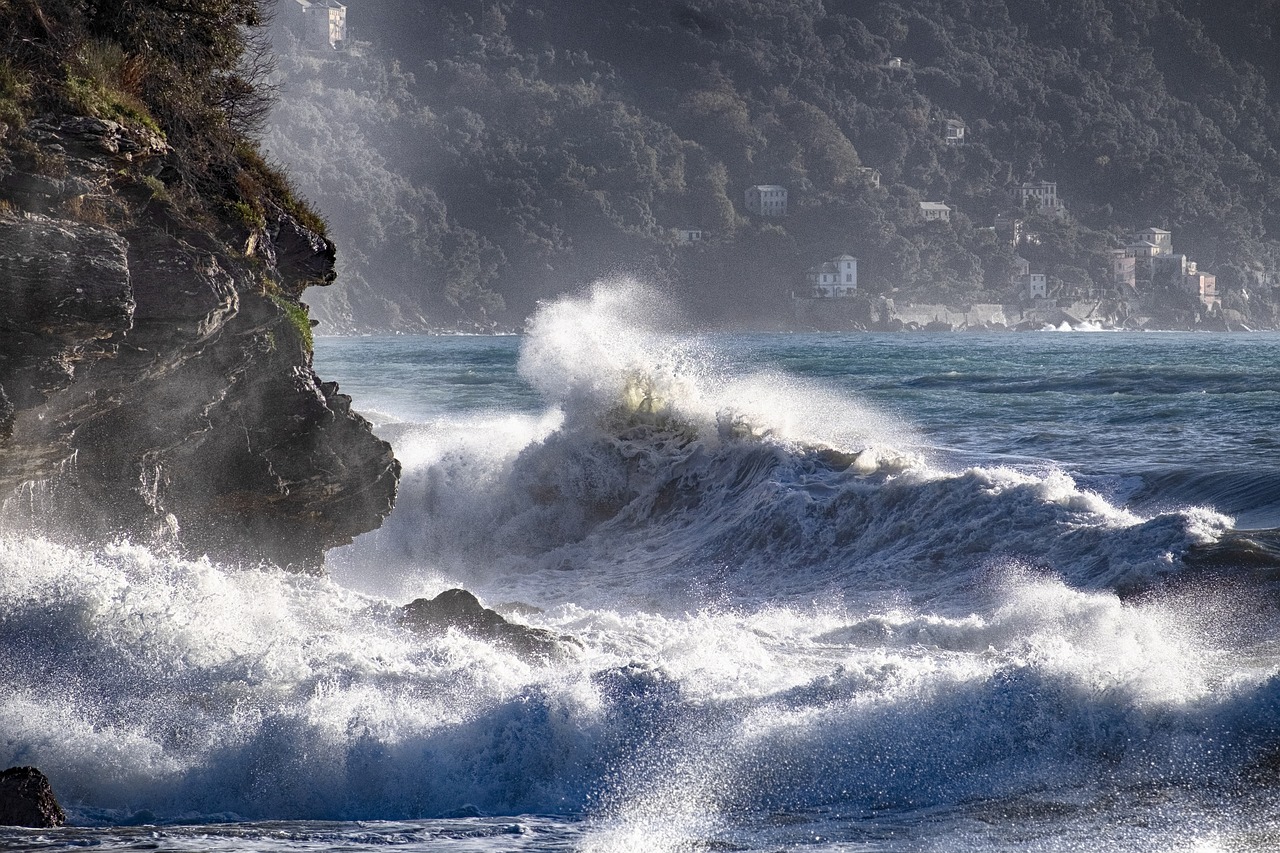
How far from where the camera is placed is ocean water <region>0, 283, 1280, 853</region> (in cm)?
618

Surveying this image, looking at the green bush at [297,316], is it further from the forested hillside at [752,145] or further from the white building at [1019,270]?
the white building at [1019,270]

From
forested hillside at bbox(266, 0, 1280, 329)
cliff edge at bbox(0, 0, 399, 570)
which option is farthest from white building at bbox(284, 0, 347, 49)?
cliff edge at bbox(0, 0, 399, 570)

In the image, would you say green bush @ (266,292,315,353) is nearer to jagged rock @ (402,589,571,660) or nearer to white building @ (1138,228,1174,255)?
jagged rock @ (402,589,571,660)

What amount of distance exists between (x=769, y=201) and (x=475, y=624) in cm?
12645

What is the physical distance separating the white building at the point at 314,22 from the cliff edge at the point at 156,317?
523 feet

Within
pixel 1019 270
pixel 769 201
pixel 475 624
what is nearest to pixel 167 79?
pixel 475 624

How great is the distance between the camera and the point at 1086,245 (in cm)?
13425

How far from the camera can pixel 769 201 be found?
133 m

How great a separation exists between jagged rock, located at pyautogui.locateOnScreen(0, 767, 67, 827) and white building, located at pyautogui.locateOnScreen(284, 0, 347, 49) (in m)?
165

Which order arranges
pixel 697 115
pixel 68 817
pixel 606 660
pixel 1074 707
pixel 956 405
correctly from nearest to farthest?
1. pixel 68 817
2. pixel 1074 707
3. pixel 606 660
4. pixel 956 405
5. pixel 697 115

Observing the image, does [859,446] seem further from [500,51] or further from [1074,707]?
[500,51]

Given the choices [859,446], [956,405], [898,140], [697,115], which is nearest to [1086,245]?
[898,140]

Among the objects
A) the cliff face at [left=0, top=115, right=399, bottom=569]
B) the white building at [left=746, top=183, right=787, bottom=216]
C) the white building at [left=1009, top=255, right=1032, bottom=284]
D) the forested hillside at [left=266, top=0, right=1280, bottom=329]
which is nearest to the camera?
the cliff face at [left=0, top=115, right=399, bottom=569]

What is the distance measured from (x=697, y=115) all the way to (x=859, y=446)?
136 meters
